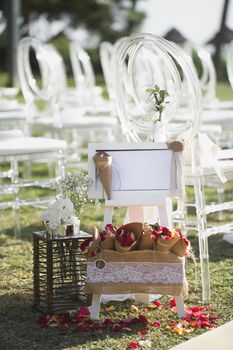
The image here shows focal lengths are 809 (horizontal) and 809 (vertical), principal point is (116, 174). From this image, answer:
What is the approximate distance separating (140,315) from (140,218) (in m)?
0.49

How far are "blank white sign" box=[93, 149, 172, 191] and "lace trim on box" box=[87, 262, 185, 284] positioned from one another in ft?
1.12

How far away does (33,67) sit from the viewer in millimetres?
23062

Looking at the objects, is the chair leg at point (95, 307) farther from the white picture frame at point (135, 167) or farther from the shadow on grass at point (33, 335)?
the white picture frame at point (135, 167)

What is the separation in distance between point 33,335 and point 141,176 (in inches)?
31.9

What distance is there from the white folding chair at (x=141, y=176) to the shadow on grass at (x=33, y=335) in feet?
1.65

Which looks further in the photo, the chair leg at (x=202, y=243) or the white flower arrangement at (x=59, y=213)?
the chair leg at (x=202, y=243)

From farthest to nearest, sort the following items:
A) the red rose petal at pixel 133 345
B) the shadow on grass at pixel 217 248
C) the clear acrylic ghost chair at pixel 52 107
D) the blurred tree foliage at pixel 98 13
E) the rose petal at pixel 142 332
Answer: the blurred tree foliage at pixel 98 13 < the clear acrylic ghost chair at pixel 52 107 < the shadow on grass at pixel 217 248 < the rose petal at pixel 142 332 < the red rose petal at pixel 133 345

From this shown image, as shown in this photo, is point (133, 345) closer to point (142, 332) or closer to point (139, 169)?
point (142, 332)

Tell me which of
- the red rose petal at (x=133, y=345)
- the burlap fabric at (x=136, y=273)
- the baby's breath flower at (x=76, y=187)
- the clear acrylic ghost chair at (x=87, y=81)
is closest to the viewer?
the red rose petal at (x=133, y=345)

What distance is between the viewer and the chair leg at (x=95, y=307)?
10.7ft

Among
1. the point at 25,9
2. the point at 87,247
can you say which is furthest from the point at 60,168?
the point at 25,9

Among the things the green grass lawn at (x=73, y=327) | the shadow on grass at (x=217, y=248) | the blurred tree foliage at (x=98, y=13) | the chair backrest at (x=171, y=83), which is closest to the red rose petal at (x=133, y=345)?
the green grass lawn at (x=73, y=327)

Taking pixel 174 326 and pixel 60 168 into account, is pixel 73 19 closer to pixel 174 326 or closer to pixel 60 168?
pixel 60 168

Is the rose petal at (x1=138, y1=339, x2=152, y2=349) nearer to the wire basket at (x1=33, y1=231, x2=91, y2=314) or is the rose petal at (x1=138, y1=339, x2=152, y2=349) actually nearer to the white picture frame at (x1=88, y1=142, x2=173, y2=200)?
the wire basket at (x1=33, y1=231, x2=91, y2=314)
